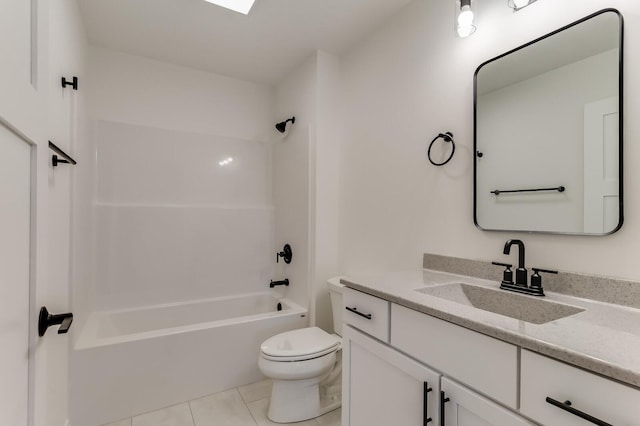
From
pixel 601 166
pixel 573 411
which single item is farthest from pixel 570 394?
pixel 601 166

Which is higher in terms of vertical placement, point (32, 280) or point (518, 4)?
point (518, 4)

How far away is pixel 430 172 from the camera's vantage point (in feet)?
5.65

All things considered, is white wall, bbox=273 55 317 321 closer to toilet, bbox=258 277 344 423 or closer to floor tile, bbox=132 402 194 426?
toilet, bbox=258 277 344 423

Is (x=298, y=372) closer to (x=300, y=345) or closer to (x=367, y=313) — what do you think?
(x=300, y=345)

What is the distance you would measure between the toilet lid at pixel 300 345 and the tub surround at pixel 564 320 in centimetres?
65

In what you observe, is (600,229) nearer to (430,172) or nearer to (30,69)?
(430,172)

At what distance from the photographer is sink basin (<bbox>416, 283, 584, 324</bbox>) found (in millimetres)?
1079

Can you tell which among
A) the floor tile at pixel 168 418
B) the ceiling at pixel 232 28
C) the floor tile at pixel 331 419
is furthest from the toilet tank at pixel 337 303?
the ceiling at pixel 232 28

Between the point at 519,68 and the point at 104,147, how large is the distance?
279 cm

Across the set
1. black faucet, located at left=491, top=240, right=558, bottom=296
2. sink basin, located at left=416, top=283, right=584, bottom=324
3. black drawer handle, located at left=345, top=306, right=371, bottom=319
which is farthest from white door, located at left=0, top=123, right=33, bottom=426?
black faucet, located at left=491, top=240, right=558, bottom=296

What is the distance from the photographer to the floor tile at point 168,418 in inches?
72.1

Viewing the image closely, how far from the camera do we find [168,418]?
1.88 m

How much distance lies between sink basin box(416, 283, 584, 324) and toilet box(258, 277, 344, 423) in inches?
33.5

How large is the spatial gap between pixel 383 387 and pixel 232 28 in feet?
7.58
